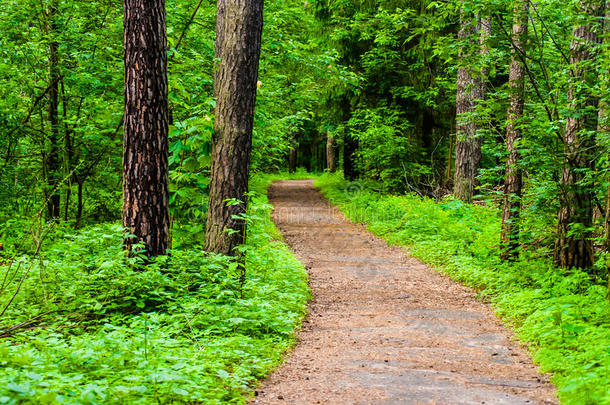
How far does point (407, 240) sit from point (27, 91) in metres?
9.66

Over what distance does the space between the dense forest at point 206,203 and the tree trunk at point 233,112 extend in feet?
0.10

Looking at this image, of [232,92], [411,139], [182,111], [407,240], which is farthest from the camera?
[411,139]

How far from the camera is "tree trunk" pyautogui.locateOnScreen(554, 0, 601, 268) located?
7137 mm

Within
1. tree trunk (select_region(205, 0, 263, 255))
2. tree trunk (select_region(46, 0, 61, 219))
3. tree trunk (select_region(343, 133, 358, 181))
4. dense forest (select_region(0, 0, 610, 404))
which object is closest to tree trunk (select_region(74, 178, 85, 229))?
dense forest (select_region(0, 0, 610, 404))

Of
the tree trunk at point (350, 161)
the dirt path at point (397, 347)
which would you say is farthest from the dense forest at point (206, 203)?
the tree trunk at point (350, 161)

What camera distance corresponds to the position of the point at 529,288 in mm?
7508

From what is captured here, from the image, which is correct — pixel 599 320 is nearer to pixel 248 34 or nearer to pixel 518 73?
pixel 518 73

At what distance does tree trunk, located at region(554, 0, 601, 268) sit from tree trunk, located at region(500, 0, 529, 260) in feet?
2.65

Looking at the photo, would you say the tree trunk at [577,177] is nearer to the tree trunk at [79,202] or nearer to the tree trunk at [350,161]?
the tree trunk at [79,202]

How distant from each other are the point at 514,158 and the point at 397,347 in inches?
194

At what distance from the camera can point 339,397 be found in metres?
4.22

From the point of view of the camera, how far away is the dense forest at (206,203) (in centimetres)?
445

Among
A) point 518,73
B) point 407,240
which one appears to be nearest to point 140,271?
point 518,73

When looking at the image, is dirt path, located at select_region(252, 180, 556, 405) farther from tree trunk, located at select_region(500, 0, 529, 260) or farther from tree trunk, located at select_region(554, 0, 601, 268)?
tree trunk, located at select_region(554, 0, 601, 268)
